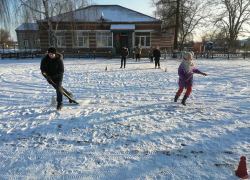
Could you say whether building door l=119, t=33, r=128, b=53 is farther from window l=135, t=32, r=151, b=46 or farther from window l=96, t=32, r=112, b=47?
window l=96, t=32, r=112, b=47

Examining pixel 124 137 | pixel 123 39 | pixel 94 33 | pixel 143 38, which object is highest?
pixel 94 33

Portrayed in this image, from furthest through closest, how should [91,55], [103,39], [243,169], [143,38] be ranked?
[103,39] → [143,38] → [91,55] → [243,169]

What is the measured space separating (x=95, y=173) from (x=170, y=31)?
91.6ft

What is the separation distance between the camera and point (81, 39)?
27.2 meters

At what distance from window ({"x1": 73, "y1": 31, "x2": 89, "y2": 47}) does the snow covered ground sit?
69.7 ft

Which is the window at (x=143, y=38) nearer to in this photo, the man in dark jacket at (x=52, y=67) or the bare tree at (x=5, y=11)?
the bare tree at (x=5, y=11)

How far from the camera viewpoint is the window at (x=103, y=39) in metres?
26.8

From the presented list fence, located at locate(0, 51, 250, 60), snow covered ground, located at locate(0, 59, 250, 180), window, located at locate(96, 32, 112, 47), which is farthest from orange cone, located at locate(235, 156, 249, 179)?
window, located at locate(96, 32, 112, 47)

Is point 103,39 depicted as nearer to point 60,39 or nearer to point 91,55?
point 91,55

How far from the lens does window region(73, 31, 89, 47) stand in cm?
2650

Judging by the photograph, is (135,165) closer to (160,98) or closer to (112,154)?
(112,154)

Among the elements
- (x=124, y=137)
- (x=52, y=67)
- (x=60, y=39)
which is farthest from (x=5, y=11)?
(x=124, y=137)

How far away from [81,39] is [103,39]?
3.18 metres

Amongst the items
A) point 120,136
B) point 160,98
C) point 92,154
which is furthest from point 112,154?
point 160,98
